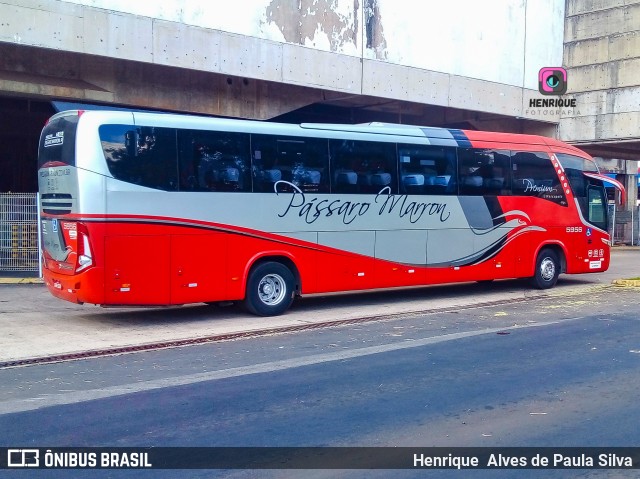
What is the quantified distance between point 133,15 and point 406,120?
1255 cm

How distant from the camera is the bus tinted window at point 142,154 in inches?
462

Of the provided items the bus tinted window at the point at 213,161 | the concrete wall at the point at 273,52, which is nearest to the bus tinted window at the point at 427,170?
the bus tinted window at the point at 213,161

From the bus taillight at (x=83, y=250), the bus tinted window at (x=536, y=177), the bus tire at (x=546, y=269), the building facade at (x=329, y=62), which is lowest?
the bus tire at (x=546, y=269)

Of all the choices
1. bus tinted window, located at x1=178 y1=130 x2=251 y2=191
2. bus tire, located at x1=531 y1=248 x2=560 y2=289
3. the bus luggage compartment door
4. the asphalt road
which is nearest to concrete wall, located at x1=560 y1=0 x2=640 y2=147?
bus tire, located at x1=531 y1=248 x2=560 y2=289

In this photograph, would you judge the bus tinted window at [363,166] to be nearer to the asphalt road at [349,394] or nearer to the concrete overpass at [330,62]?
the asphalt road at [349,394]

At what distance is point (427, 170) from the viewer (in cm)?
1566

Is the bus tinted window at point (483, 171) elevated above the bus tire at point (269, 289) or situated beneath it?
elevated above

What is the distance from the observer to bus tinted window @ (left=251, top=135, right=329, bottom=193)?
1337 cm

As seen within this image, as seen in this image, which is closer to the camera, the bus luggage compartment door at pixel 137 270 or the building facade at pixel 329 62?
the bus luggage compartment door at pixel 137 270

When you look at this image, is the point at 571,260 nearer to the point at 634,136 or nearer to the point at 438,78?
the point at 438,78

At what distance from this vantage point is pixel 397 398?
7.75m

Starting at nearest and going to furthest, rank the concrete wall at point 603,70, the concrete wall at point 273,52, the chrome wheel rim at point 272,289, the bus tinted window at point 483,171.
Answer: the chrome wheel rim at point 272,289
the bus tinted window at point 483,171
the concrete wall at point 273,52
the concrete wall at point 603,70

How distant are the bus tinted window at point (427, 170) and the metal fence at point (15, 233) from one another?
9.72 metres

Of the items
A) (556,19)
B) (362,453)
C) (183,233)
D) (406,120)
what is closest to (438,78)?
(406,120)
